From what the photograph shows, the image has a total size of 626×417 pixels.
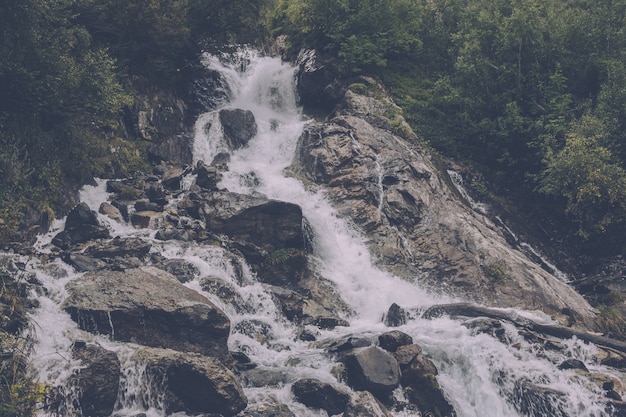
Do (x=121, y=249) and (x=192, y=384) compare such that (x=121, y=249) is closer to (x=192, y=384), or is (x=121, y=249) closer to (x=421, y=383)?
(x=192, y=384)

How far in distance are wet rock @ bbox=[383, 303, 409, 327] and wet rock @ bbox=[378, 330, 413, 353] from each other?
3.36 meters

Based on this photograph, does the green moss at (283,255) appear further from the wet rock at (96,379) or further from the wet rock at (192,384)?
the wet rock at (96,379)

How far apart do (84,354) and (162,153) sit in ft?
63.1

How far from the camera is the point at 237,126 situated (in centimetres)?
3709

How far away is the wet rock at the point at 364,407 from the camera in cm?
1641

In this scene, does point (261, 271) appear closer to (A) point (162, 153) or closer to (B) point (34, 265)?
(B) point (34, 265)

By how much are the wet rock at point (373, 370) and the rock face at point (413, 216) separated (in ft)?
31.5

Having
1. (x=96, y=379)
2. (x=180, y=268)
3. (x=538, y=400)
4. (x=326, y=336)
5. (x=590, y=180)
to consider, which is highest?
(x=590, y=180)

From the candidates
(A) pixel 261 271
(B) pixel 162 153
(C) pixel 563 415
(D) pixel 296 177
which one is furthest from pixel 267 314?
(B) pixel 162 153

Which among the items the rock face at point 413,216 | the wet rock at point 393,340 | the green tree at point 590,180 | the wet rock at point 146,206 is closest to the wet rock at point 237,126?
the rock face at point 413,216

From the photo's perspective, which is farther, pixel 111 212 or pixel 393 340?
pixel 111 212

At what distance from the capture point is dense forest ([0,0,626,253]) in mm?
24469

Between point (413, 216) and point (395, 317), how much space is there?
8291 millimetres

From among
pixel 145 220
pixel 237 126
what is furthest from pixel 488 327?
pixel 237 126
